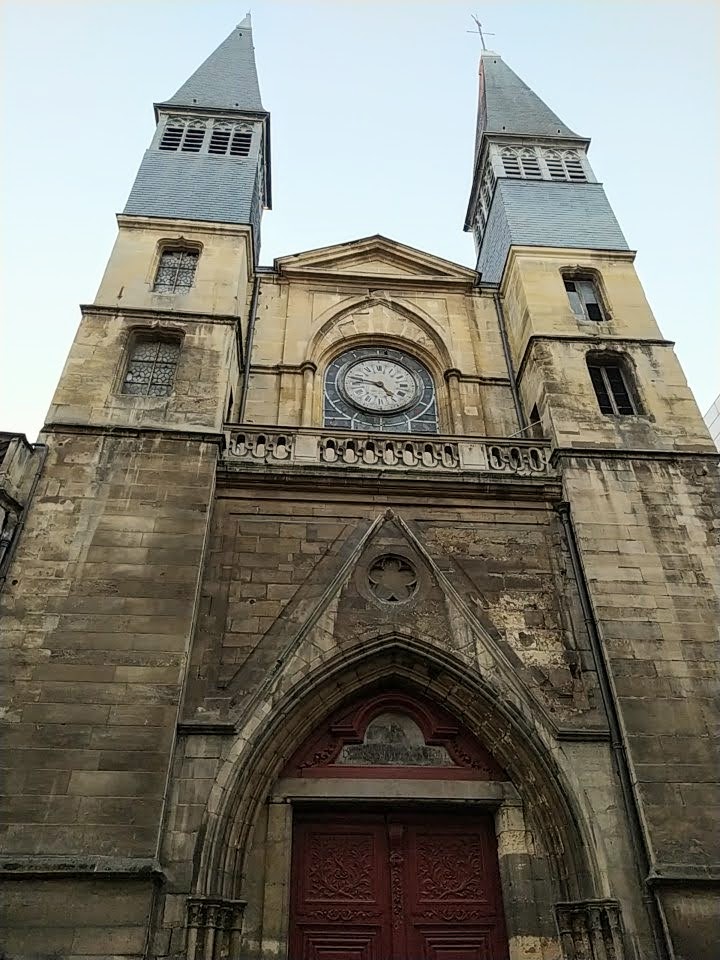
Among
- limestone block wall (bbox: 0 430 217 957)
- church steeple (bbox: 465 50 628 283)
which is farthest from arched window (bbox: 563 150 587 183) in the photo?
limestone block wall (bbox: 0 430 217 957)

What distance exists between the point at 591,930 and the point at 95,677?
214 inches

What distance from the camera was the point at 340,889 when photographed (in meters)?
7.59

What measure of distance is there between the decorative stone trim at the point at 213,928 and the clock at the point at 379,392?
7.65 m

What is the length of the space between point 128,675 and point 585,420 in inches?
282

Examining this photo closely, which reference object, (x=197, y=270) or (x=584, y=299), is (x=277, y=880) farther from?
(x=584, y=299)

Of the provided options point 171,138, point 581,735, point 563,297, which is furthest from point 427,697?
point 171,138

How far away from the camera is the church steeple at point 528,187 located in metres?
14.8

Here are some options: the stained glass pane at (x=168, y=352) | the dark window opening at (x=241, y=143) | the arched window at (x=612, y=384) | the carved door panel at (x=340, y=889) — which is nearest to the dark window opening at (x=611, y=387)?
the arched window at (x=612, y=384)

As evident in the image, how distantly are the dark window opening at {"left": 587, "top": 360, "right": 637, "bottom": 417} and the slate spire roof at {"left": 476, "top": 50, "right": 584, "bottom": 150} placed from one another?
360 inches

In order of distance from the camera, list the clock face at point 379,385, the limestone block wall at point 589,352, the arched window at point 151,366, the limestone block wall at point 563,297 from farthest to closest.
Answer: the clock face at point 379,385
the limestone block wall at point 563,297
the arched window at point 151,366
the limestone block wall at point 589,352

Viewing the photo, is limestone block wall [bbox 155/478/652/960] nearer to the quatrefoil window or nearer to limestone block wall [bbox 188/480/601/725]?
limestone block wall [bbox 188/480/601/725]

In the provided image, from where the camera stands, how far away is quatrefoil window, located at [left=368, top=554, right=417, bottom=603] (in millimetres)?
9008

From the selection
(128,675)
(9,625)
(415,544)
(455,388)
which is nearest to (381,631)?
(415,544)

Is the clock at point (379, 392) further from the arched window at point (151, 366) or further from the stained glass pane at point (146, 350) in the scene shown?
the stained glass pane at point (146, 350)
